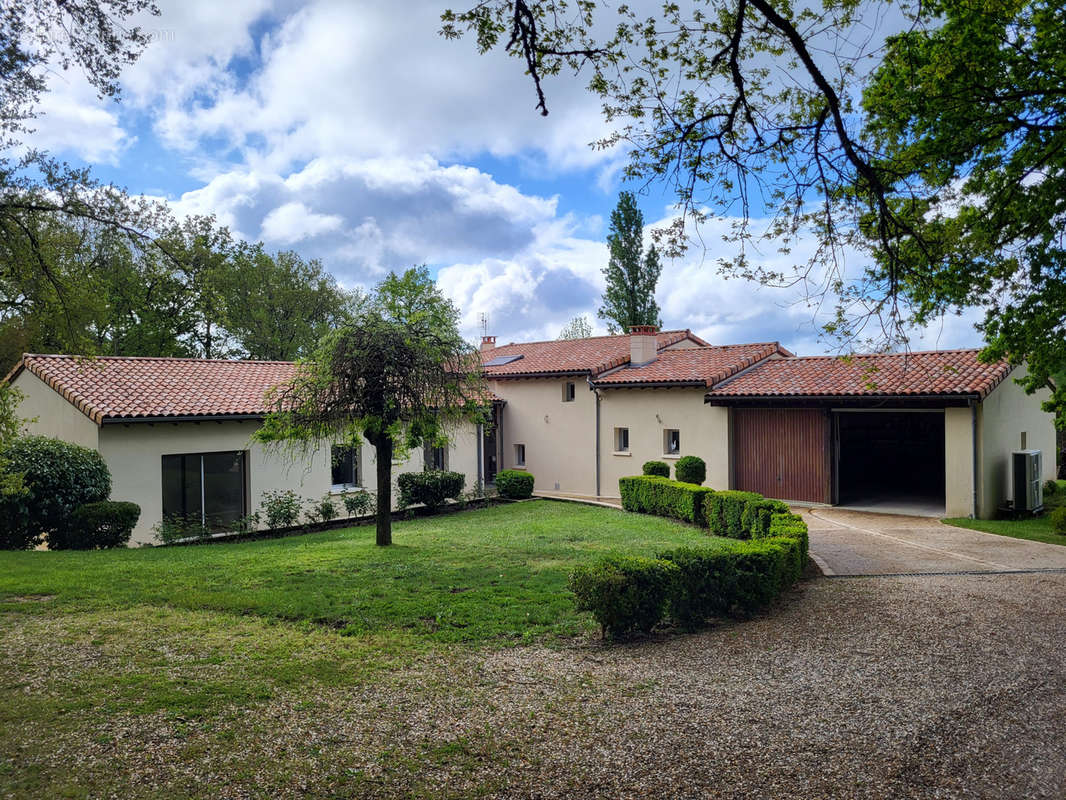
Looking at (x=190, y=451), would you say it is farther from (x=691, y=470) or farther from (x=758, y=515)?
(x=691, y=470)

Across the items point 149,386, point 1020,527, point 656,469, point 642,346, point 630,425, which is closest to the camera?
point 1020,527

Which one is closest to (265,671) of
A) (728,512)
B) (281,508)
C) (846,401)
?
(728,512)

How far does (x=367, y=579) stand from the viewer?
34.3 feet

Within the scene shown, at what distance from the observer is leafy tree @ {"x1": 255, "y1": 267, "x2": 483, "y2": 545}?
13.6 m

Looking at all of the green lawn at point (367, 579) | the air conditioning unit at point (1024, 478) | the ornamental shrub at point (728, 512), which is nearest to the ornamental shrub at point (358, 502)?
the green lawn at point (367, 579)

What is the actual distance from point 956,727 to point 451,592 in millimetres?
5905

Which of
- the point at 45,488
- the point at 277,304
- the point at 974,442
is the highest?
the point at 277,304

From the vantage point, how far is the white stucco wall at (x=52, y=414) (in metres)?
16.2

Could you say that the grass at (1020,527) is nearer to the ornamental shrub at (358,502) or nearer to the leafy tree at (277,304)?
the ornamental shrub at (358,502)

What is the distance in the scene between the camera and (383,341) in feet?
44.7

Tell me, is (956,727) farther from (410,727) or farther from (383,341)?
(383,341)

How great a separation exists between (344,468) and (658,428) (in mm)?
9838

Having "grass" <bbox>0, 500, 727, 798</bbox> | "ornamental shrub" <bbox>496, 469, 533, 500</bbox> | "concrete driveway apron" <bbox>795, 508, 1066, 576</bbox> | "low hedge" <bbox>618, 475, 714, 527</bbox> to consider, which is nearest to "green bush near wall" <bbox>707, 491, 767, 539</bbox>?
"low hedge" <bbox>618, 475, 714, 527</bbox>

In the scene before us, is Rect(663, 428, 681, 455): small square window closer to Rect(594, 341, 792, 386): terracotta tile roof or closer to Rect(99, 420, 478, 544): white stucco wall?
Rect(594, 341, 792, 386): terracotta tile roof
